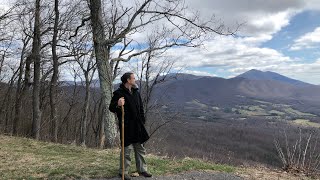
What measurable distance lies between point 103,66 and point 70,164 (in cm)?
430

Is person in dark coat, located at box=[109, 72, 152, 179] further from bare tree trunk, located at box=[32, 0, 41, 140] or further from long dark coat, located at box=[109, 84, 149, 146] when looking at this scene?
bare tree trunk, located at box=[32, 0, 41, 140]

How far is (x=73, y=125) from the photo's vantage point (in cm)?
4903

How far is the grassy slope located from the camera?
8641mm

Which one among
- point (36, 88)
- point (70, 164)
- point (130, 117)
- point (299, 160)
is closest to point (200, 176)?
point (130, 117)

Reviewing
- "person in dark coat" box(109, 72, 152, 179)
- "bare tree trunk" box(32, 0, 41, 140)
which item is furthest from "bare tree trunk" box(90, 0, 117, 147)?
"bare tree trunk" box(32, 0, 41, 140)

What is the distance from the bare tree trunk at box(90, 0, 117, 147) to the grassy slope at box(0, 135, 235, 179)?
0.91m

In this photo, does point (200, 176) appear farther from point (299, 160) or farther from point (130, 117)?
point (299, 160)

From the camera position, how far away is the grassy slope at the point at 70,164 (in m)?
8.64

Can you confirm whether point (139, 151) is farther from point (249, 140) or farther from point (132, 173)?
point (249, 140)

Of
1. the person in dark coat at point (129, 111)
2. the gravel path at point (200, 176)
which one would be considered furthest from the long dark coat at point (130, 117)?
the gravel path at point (200, 176)

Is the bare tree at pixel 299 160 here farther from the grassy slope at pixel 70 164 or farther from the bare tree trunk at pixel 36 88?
the bare tree trunk at pixel 36 88

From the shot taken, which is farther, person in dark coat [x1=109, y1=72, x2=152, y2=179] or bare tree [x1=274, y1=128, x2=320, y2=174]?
bare tree [x1=274, y1=128, x2=320, y2=174]

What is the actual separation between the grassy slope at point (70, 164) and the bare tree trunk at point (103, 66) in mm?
913

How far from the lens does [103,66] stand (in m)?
12.8
